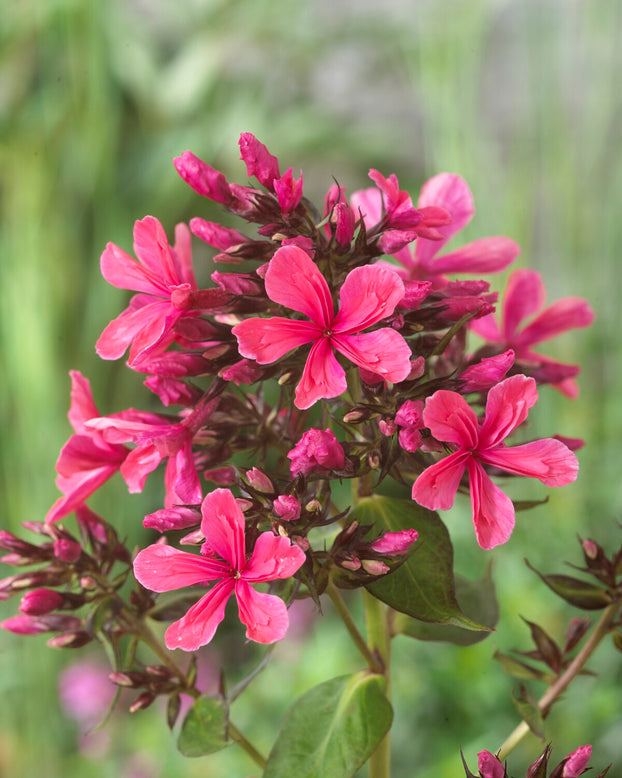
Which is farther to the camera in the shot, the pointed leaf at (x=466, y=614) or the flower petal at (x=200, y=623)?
the pointed leaf at (x=466, y=614)

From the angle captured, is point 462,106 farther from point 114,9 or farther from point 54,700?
point 54,700

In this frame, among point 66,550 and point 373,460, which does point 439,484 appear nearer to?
point 373,460

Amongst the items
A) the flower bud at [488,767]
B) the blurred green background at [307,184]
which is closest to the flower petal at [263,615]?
the flower bud at [488,767]

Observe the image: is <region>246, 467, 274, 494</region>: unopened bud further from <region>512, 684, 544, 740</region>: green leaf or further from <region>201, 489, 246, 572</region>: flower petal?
<region>512, 684, 544, 740</region>: green leaf

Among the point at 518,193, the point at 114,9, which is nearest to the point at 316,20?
the point at 114,9

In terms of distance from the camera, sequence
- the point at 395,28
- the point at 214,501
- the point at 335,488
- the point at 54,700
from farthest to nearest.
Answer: the point at 395,28
the point at 335,488
the point at 54,700
the point at 214,501

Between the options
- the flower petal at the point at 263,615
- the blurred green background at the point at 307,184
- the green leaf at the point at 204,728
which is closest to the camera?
the flower petal at the point at 263,615

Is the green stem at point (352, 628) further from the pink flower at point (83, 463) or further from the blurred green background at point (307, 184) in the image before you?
the blurred green background at point (307, 184)

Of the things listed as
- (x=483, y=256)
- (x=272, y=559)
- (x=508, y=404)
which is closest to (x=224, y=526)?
(x=272, y=559)
